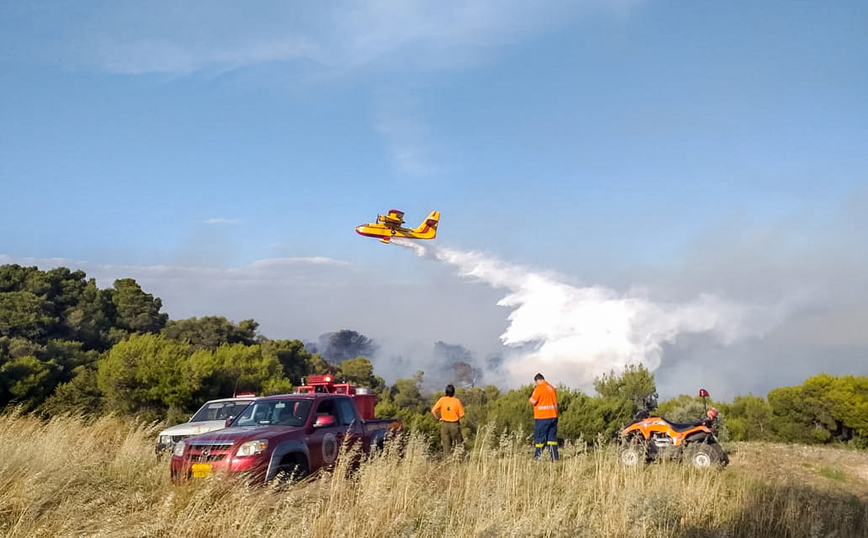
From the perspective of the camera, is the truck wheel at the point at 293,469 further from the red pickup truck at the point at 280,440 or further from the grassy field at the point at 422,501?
the grassy field at the point at 422,501

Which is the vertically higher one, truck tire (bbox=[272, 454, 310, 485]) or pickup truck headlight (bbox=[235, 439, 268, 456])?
pickup truck headlight (bbox=[235, 439, 268, 456])

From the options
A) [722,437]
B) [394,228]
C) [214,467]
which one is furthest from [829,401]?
[214,467]

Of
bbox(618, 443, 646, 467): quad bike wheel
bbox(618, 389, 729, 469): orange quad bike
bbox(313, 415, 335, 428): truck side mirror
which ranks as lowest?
bbox(313, 415, 335, 428): truck side mirror

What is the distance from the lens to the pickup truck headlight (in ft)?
28.4

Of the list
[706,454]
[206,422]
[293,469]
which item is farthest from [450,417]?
[293,469]

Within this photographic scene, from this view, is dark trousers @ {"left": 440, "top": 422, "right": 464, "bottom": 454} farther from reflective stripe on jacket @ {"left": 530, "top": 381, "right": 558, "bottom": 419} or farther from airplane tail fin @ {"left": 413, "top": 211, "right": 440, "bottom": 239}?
airplane tail fin @ {"left": 413, "top": 211, "right": 440, "bottom": 239}

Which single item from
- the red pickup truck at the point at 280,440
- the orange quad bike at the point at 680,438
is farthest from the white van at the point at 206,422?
the orange quad bike at the point at 680,438

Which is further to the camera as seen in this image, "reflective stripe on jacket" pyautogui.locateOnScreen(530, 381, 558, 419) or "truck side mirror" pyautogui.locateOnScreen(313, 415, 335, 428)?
"reflective stripe on jacket" pyautogui.locateOnScreen(530, 381, 558, 419)

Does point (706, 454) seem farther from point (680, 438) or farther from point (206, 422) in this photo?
point (206, 422)

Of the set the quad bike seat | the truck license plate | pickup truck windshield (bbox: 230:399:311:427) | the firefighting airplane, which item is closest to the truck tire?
pickup truck windshield (bbox: 230:399:311:427)

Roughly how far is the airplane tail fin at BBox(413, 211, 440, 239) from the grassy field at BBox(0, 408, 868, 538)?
36.0 metres

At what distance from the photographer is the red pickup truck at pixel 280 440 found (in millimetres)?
8570

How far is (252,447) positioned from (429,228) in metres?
40.4

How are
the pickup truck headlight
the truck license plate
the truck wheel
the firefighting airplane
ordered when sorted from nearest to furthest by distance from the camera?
the truck license plate
the pickup truck headlight
the truck wheel
the firefighting airplane
